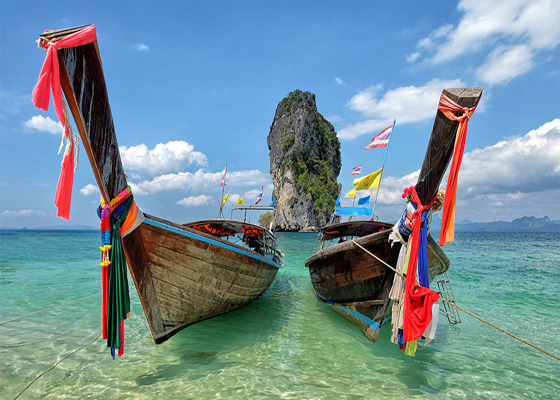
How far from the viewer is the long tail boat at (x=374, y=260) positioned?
10.3ft

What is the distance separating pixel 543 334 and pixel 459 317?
165cm

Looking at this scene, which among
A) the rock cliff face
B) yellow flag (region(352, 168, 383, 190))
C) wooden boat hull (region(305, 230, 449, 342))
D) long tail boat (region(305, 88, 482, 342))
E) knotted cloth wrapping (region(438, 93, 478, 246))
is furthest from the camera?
the rock cliff face

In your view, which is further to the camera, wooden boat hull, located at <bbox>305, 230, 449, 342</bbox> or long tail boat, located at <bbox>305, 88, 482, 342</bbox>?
wooden boat hull, located at <bbox>305, 230, 449, 342</bbox>

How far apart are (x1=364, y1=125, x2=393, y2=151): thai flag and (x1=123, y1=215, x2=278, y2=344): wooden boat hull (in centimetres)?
438

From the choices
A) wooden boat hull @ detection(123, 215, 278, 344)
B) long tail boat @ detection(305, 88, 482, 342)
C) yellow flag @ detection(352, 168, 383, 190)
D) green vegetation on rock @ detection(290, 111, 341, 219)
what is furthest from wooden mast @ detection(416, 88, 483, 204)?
green vegetation on rock @ detection(290, 111, 341, 219)

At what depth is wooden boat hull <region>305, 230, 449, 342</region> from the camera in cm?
514

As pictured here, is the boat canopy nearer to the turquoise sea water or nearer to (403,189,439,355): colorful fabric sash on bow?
the turquoise sea water

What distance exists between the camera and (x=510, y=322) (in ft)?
25.3

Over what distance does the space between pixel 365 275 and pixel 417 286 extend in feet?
6.30

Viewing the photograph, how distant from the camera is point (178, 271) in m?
4.88

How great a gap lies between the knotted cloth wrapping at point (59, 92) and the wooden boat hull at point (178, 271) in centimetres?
147

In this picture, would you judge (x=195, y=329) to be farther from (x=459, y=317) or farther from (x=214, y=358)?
(x=459, y=317)

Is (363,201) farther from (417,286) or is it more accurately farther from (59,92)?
(59,92)

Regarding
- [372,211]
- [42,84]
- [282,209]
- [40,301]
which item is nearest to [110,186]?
[42,84]
